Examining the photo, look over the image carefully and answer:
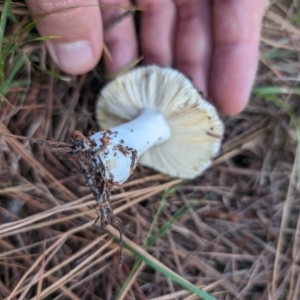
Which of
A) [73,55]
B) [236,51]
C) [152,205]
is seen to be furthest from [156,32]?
[152,205]

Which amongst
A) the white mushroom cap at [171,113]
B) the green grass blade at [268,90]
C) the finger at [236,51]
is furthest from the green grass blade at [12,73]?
the green grass blade at [268,90]

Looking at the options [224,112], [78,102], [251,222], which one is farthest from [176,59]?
[251,222]

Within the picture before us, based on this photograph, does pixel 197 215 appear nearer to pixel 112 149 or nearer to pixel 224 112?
pixel 224 112

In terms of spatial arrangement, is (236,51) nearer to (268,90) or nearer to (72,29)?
(268,90)

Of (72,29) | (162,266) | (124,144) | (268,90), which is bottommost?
(162,266)

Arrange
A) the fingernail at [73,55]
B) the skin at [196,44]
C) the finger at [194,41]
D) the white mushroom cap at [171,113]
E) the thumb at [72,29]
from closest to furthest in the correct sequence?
the thumb at [72,29]
the fingernail at [73,55]
the white mushroom cap at [171,113]
the skin at [196,44]
the finger at [194,41]

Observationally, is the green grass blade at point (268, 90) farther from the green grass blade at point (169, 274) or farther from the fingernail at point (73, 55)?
the green grass blade at point (169, 274)
